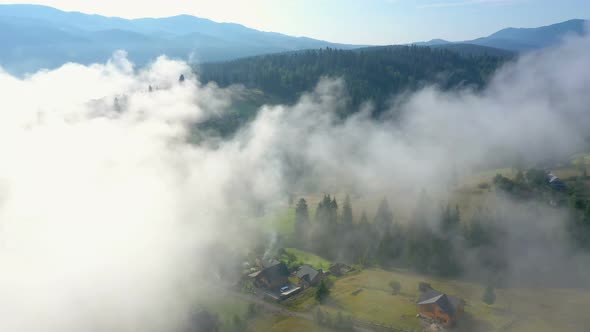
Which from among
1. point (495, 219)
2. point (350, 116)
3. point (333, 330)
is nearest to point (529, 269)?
point (495, 219)

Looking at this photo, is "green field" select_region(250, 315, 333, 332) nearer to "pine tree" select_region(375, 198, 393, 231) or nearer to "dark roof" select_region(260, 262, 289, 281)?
"dark roof" select_region(260, 262, 289, 281)

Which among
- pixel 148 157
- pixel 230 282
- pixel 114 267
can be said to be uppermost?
pixel 148 157

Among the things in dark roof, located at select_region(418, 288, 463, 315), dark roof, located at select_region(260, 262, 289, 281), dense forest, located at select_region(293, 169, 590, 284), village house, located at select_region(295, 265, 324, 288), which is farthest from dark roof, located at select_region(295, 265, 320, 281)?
dark roof, located at select_region(418, 288, 463, 315)

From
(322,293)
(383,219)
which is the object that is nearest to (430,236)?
(383,219)

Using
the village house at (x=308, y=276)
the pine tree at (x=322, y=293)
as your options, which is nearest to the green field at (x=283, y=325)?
the pine tree at (x=322, y=293)

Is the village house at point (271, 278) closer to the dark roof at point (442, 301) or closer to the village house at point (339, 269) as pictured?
the village house at point (339, 269)

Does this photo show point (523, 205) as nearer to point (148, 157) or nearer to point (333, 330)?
point (333, 330)

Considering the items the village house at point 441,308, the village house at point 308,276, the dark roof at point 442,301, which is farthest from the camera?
the village house at point 308,276
